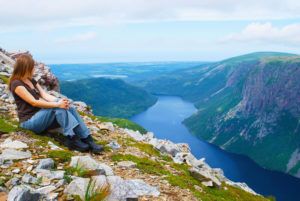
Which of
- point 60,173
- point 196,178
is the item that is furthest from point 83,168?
point 196,178

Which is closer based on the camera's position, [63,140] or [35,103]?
[35,103]

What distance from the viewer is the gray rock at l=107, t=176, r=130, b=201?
6.76m

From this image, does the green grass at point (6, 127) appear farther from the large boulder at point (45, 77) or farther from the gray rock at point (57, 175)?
the large boulder at point (45, 77)

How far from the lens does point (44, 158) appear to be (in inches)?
331

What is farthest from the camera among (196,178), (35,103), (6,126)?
(196,178)

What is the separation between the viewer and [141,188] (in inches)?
331

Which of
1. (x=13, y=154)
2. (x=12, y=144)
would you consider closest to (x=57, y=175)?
(x=13, y=154)

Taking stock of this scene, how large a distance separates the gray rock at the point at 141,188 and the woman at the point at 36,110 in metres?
3.45

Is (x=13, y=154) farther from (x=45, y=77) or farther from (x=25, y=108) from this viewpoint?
(x=45, y=77)

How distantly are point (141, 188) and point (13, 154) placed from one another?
185 inches

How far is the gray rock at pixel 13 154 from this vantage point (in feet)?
25.5

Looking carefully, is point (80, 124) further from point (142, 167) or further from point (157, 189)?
point (157, 189)

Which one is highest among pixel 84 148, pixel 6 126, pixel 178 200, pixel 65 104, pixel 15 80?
pixel 15 80

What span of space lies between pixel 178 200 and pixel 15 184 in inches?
212
